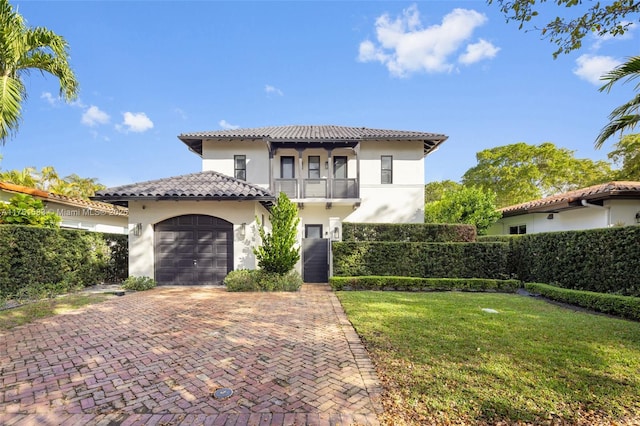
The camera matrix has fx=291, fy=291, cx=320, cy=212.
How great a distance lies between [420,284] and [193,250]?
8937 mm

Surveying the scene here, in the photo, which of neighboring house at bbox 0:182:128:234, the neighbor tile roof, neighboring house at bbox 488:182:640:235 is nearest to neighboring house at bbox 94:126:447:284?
the neighbor tile roof

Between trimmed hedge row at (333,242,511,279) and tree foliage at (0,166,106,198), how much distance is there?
15897 mm

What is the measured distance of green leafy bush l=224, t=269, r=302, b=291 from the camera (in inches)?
411

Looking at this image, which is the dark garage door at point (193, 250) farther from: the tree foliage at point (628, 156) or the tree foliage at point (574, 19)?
the tree foliage at point (628, 156)

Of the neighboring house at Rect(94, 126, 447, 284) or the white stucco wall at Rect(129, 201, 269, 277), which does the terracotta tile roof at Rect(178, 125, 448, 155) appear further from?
the white stucco wall at Rect(129, 201, 269, 277)

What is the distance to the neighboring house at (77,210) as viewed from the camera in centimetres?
1195

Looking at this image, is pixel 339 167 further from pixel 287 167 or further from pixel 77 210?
pixel 77 210

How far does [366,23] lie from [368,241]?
8059 mm

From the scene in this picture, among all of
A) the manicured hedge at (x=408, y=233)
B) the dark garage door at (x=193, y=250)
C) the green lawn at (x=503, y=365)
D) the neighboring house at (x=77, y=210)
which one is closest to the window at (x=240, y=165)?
the dark garage door at (x=193, y=250)

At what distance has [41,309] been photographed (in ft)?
24.1

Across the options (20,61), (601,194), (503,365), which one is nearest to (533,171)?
(601,194)

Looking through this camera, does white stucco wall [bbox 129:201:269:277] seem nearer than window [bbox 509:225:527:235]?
Yes

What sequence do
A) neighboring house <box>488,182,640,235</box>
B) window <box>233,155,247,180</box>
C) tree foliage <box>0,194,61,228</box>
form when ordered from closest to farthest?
tree foliage <box>0,194,61,228</box>, neighboring house <box>488,182,640,235</box>, window <box>233,155,247,180</box>

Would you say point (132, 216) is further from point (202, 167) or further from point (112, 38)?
point (112, 38)
